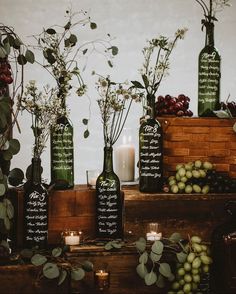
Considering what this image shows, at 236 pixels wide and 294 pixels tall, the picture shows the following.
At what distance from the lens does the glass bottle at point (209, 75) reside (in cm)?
237

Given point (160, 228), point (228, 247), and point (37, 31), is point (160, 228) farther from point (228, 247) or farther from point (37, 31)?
point (37, 31)

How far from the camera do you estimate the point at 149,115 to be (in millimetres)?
2318

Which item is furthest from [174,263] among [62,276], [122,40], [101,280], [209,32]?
[122,40]

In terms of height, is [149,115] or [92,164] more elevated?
[149,115]

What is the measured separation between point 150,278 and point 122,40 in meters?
1.70

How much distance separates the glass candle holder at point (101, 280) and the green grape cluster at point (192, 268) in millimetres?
253

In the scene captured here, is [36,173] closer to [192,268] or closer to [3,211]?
[3,211]

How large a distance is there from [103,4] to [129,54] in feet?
1.04

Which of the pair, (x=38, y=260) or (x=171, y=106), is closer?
(x=38, y=260)

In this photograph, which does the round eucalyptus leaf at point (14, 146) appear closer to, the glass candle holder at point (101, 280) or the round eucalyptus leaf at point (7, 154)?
the round eucalyptus leaf at point (7, 154)

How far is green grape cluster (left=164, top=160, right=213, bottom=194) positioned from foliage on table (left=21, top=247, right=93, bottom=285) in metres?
0.47

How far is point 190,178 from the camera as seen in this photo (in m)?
2.30

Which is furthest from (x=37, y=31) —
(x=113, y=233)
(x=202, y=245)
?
(x=202, y=245)

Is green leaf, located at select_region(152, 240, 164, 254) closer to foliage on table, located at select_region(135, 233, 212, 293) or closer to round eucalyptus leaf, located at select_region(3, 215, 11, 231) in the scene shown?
foliage on table, located at select_region(135, 233, 212, 293)
